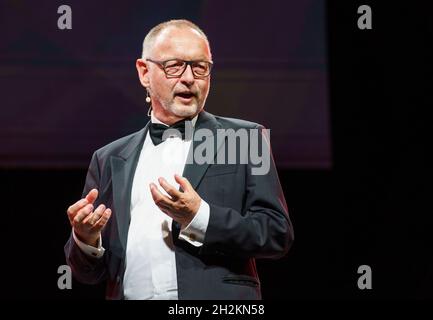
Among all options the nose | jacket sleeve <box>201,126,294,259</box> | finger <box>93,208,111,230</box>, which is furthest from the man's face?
finger <box>93,208,111,230</box>

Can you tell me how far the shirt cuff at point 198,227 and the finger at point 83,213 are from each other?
27 centimetres

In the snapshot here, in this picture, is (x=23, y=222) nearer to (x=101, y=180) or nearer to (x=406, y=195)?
(x=101, y=180)

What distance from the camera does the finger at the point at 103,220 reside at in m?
2.20

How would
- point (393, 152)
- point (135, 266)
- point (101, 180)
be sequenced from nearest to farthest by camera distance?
point (135, 266) → point (101, 180) → point (393, 152)

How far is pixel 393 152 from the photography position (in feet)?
10.6

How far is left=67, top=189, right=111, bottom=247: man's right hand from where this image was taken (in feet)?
7.12

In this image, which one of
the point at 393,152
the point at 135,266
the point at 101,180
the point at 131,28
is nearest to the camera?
the point at 135,266

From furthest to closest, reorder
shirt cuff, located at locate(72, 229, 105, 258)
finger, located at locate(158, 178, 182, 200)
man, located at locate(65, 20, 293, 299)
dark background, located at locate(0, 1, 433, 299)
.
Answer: dark background, located at locate(0, 1, 433, 299), shirt cuff, located at locate(72, 229, 105, 258), man, located at locate(65, 20, 293, 299), finger, located at locate(158, 178, 182, 200)

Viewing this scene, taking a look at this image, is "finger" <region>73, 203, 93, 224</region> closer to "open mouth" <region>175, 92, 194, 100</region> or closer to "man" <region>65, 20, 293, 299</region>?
"man" <region>65, 20, 293, 299</region>

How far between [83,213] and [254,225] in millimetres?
491

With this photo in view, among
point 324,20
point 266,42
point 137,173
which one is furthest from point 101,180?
point 324,20

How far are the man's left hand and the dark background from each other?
1.06 m

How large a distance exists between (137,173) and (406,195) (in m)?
1.37

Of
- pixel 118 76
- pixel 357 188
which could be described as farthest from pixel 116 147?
pixel 357 188
